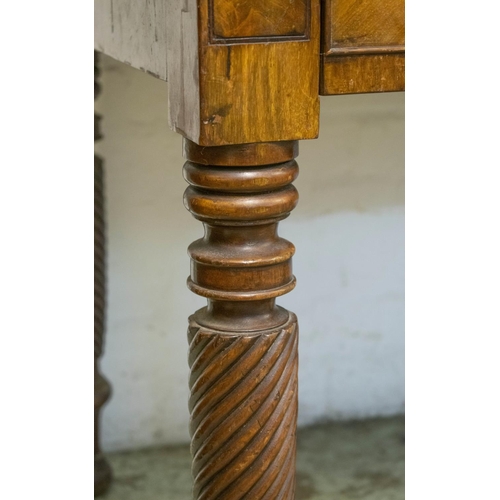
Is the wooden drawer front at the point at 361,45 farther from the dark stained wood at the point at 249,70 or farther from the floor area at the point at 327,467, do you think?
the floor area at the point at 327,467

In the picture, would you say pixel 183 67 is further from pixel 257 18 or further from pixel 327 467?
pixel 327 467

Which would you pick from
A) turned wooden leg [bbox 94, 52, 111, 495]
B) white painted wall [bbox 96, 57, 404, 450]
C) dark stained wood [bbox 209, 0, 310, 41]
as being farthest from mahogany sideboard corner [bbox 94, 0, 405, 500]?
white painted wall [bbox 96, 57, 404, 450]

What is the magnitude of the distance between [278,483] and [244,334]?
16cm

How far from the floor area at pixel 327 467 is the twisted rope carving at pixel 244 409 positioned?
3.05 ft

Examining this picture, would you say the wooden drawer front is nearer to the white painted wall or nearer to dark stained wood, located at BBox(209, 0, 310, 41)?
dark stained wood, located at BBox(209, 0, 310, 41)

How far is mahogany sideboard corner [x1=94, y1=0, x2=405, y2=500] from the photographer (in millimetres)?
746

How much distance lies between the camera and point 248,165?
0.79 meters

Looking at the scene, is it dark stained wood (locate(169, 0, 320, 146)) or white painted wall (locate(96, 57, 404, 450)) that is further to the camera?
white painted wall (locate(96, 57, 404, 450))

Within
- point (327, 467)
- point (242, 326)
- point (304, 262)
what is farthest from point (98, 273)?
point (242, 326)

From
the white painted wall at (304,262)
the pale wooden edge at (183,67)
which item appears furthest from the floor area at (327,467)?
the pale wooden edge at (183,67)

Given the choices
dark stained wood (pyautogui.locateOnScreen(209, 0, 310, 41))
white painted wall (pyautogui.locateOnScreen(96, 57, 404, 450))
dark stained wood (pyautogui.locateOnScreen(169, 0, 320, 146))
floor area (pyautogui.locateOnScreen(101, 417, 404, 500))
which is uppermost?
dark stained wood (pyautogui.locateOnScreen(209, 0, 310, 41))

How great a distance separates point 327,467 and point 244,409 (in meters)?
1.08

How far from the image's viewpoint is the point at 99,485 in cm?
176

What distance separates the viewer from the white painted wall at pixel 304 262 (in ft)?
5.95
